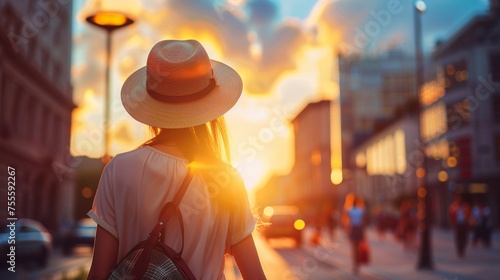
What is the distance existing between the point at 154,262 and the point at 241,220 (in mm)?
373

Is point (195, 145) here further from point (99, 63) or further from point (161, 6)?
point (99, 63)

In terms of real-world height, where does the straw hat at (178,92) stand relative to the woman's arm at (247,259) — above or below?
above

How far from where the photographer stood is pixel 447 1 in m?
18.7

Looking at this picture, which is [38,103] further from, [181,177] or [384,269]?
[181,177]

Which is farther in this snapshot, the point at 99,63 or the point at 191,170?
the point at 99,63

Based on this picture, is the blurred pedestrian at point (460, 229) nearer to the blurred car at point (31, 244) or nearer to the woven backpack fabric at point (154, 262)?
the blurred car at point (31, 244)

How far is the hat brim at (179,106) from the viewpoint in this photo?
237 centimetres

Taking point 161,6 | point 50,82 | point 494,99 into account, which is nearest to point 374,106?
point 494,99

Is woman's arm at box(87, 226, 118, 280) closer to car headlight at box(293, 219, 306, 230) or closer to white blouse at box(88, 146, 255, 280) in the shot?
white blouse at box(88, 146, 255, 280)

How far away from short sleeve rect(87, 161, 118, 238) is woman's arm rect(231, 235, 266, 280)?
40 cm

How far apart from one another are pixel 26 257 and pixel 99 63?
18.4 feet

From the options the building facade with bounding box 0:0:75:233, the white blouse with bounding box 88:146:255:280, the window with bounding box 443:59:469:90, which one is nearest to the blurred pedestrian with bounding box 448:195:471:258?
the building facade with bounding box 0:0:75:233

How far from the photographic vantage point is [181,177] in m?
2.29

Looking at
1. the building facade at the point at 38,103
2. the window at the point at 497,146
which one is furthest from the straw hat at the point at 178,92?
the window at the point at 497,146
